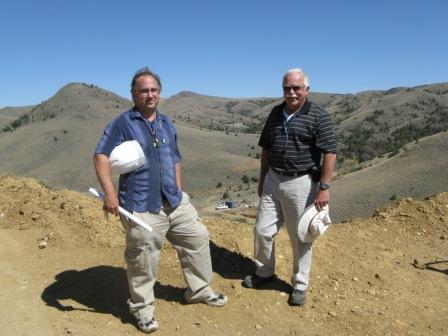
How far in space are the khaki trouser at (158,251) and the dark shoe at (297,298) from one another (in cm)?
83

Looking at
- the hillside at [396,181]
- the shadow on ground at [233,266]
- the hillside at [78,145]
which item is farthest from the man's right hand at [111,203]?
the hillside at [78,145]

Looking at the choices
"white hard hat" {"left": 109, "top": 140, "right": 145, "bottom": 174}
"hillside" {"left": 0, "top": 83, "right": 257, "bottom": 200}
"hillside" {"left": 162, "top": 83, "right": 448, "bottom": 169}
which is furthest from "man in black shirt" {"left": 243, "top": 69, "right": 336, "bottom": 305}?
"hillside" {"left": 0, "top": 83, "right": 257, "bottom": 200}

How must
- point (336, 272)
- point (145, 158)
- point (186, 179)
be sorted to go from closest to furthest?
point (145, 158) → point (336, 272) → point (186, 179)

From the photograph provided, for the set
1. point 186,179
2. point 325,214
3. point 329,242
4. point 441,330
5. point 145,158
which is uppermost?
point 145,158

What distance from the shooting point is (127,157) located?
3.87 m

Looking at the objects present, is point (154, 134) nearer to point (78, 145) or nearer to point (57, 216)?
point (57, 216)

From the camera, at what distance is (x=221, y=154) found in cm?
5912

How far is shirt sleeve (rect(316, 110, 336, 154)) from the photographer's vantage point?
175 inches

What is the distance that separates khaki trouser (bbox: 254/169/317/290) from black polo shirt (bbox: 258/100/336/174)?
0.48 ft

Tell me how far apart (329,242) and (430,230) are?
1820mm

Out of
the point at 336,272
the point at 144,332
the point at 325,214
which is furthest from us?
the point at 336,272

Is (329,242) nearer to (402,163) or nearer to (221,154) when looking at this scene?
(402,163)

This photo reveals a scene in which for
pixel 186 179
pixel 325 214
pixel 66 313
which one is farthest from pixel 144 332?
pixel 186 179

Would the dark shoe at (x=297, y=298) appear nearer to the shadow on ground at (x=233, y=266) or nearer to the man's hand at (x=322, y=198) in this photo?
the shadow on ground at (x=233, y=266)
